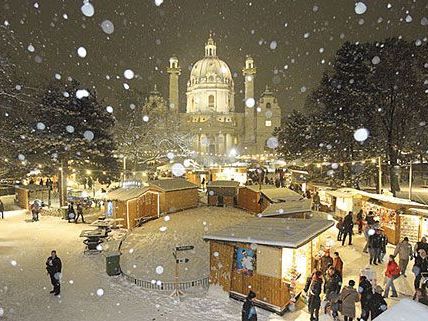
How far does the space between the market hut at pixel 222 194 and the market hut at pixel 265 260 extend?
1607 centimetres

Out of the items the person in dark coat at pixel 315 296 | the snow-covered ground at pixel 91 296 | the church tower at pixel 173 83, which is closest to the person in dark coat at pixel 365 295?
the person in dark coat at pixel 315 296

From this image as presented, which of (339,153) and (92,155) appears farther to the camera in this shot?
(92,155)

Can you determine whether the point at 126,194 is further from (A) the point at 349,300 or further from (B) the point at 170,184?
(A) the point at 349,300

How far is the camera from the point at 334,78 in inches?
1064

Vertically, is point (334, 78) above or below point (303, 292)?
above

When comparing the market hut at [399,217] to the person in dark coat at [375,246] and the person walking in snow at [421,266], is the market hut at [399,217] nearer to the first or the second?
the person in dark coat at [375,246]

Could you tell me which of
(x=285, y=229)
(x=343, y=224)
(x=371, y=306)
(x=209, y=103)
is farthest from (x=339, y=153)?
(x=209, y=103)

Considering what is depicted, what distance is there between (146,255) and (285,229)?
6675 millimetres

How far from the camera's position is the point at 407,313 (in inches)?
189

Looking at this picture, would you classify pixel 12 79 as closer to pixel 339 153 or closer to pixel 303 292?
pixel 303 292

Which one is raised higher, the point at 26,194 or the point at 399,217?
the point at 399,217

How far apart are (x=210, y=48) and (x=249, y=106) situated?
25418 mm

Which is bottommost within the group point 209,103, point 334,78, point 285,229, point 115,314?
point 115,314

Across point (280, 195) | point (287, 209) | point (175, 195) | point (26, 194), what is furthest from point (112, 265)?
point (26, 194)
